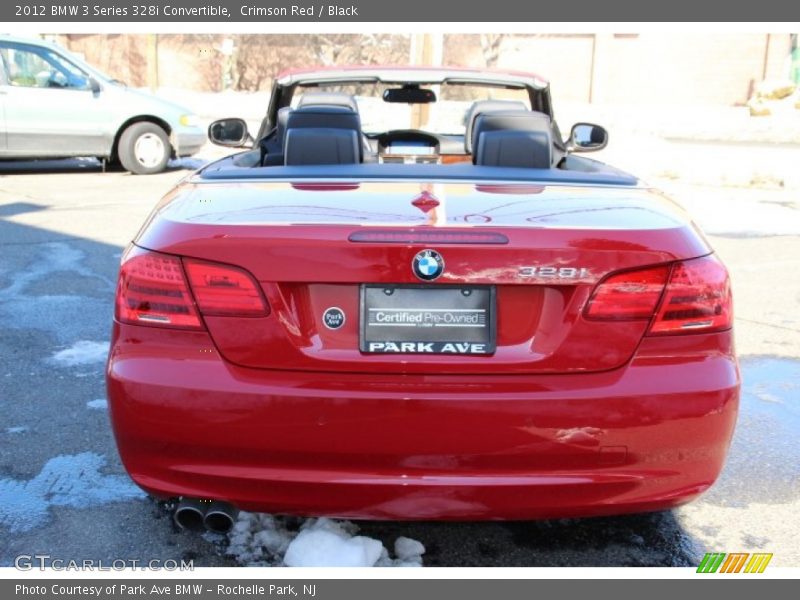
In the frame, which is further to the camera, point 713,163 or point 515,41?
point 515,41

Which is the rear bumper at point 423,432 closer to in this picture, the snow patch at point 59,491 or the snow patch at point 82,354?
the snow patch at point 59,491

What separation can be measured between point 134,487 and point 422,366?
5.44ft

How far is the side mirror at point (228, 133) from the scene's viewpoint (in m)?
5.01

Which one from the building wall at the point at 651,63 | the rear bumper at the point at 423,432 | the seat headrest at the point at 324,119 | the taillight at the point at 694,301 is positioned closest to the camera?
the rear bumper at the point at 423,432

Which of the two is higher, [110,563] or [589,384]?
[589,384]

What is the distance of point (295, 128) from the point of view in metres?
3.89

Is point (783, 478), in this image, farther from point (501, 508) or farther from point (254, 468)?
point (254, 468)

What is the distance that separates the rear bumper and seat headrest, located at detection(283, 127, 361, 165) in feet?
4.46

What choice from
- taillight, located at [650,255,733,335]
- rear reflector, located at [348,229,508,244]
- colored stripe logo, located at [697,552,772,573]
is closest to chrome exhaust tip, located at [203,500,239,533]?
rear reflector, located at [348,229,508,244]

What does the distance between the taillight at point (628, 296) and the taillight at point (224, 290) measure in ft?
2.98

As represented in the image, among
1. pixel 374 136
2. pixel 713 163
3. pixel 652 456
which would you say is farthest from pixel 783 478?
pixel 713 163

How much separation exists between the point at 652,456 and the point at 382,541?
1052 millimetres

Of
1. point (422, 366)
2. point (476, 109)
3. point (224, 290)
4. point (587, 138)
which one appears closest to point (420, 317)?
point (422, 366)

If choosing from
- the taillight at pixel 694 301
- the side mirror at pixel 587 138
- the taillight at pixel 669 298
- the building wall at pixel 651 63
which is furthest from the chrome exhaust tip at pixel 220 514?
the building wall at pixel 651 63
